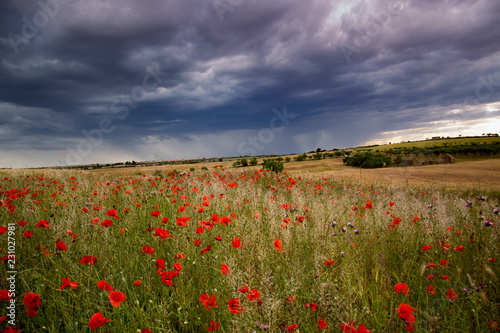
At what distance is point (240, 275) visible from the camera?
189 centimetres

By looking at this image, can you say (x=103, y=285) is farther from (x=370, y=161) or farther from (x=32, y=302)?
(x=370, y=161)

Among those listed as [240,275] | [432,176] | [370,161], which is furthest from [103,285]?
[370,161]

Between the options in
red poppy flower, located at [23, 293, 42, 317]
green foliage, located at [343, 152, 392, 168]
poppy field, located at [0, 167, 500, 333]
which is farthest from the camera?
green foliage, located at [343, 152, 392, 168]

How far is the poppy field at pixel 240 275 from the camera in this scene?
67.6 inches

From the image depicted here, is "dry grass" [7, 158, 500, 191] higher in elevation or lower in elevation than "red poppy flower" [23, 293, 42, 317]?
lower

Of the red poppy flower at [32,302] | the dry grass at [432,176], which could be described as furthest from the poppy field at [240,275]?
the dry grass at [432,176]

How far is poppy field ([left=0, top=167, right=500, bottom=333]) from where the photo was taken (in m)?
1.72

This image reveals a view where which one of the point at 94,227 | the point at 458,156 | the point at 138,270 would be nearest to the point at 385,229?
the point at 138,270

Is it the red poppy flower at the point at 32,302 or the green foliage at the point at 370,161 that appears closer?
the red poppy flower at the point at 32,302

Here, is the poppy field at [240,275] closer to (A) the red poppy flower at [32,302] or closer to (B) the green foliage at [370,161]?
(A) the red poppy flower at [32,302]

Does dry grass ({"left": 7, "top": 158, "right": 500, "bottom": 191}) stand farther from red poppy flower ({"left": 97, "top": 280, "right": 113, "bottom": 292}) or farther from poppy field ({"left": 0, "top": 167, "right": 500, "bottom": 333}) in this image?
red poppy flower ({"left": 97, "top": 280, "right": 113, "bottom": 292})

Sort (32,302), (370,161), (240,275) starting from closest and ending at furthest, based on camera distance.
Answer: (32,302)
(240,275)
(370,161)

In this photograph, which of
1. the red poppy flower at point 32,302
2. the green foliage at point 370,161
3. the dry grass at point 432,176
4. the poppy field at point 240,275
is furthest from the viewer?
the green foliage at point 370,161

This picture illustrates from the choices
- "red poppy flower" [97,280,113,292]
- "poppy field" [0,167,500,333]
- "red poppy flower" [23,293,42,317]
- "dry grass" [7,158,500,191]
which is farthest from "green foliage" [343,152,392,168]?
"red poppy flower" [23,293,42,317]
